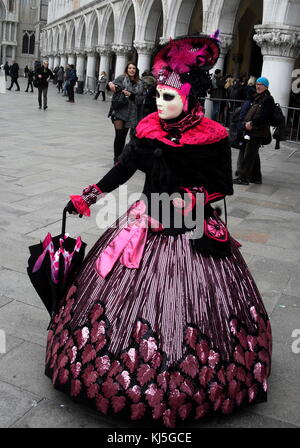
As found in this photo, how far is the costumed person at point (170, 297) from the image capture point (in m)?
2.27

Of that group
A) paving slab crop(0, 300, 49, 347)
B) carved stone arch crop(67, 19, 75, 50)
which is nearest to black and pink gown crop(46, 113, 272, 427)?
paving slab crop(0, 300, 49, 347)

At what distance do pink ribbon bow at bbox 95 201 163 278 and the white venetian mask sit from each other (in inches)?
18.8

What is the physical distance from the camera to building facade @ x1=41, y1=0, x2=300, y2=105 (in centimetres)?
1294

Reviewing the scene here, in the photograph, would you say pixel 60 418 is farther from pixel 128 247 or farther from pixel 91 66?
pixel 91 66

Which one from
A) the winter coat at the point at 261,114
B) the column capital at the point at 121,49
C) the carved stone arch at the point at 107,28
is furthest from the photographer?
the carved stone arch at the point at 107,28

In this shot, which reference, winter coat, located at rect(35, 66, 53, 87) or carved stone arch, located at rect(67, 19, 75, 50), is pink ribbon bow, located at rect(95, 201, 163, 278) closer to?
winter coat, located at rect(35, 66, 53, 87)

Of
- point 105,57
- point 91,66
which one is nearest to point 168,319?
point 105,57

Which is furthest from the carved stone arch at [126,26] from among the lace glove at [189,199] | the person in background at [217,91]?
the lace glove at [189,199]

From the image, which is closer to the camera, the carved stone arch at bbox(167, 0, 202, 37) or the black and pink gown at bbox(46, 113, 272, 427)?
the black and pink gown at bbox(46, 113, 272, 427)

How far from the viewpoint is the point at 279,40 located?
42.0 ft

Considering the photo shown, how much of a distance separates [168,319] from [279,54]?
39.1ft

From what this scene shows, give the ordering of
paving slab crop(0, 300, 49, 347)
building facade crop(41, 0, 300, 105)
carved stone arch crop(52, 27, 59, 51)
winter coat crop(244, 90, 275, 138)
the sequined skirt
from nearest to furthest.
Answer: the sequined skirt
paving slab crop(0, 300, 49, 347)
winter coat crop(244, 90, 275, 138)
building facade crop(41, 0, 300, 105)
carved stone arch crop(52, 27, 59, 51)

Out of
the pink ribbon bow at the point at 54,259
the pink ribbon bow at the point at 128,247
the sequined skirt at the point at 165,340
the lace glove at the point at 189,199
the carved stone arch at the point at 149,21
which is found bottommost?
the sequined skirt at the point at 165,340

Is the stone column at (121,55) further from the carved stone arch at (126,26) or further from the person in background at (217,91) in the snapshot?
the person in background at (217,91)
